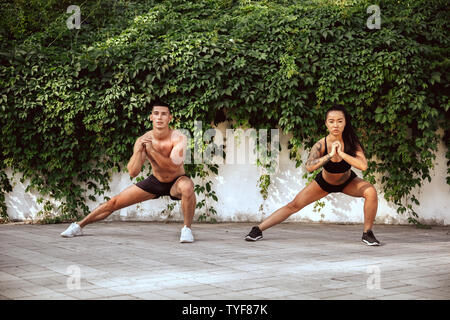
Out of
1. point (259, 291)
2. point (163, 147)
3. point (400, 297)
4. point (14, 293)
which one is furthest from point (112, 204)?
point (400, 297)

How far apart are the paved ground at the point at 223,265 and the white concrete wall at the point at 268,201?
636 mm

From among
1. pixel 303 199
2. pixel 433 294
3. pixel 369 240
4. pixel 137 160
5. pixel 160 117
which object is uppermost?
pixel 160 117

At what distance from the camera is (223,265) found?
5.67 metres

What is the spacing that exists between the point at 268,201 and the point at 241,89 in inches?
74.7

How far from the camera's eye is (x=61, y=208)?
9859mm

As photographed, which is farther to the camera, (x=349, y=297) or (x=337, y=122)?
(x=337, y=122)

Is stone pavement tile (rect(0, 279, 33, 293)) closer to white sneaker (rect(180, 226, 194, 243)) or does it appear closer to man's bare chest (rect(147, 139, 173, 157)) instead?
white sneaker (rect(180, 226, 194, 243))

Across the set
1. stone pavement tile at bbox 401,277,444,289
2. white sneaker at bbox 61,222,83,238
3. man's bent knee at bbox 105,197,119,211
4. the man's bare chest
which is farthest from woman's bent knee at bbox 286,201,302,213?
white sneaker at bbox 61,222,83,238

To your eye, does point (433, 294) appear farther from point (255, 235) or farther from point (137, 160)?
point (137, 160)

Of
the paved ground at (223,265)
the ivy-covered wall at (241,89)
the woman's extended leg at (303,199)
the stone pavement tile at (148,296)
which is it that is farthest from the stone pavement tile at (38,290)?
the ivy-covered wall at (241,89)

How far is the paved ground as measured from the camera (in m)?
4.44

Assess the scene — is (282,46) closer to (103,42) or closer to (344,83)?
(344,83)
